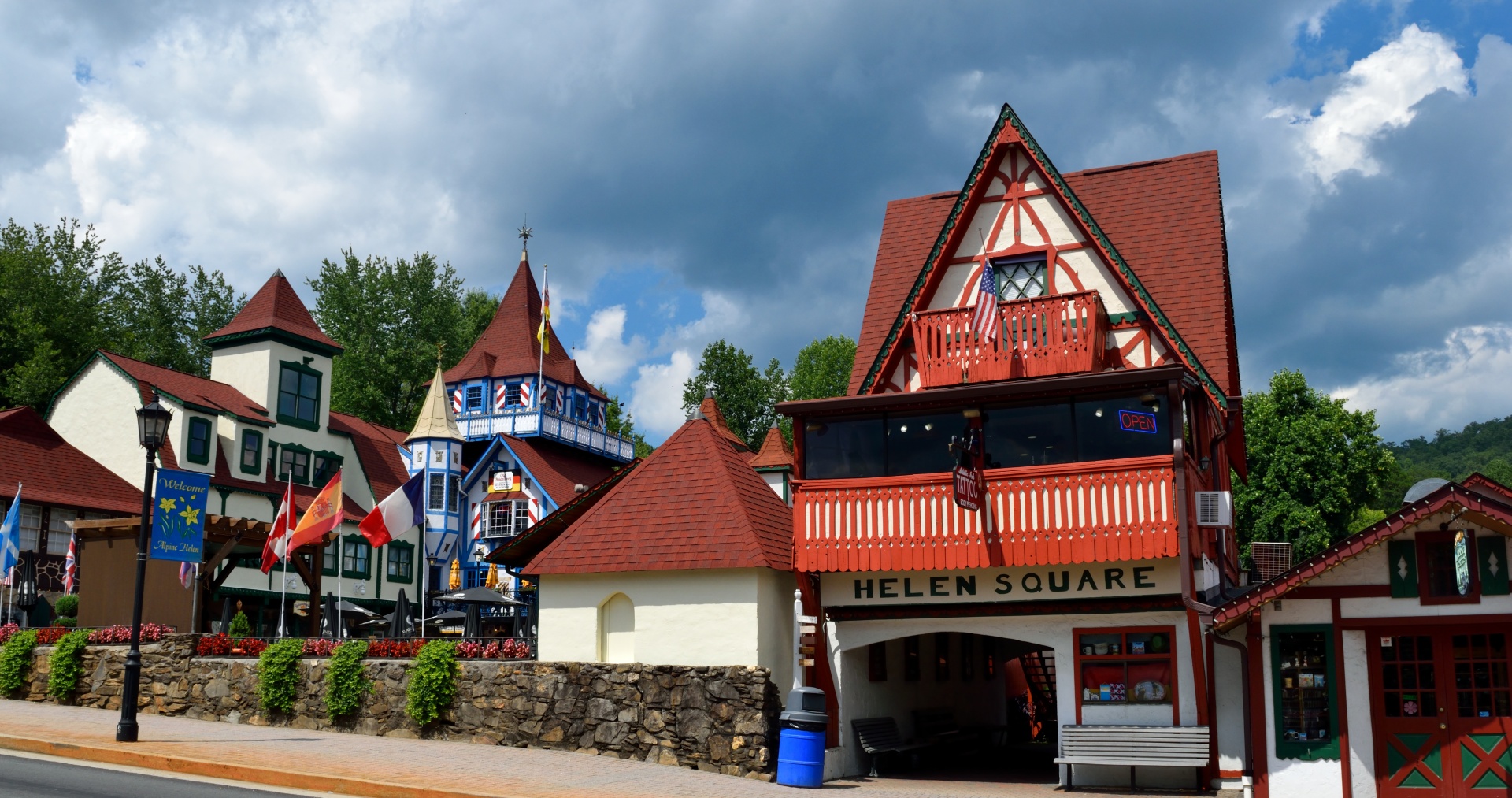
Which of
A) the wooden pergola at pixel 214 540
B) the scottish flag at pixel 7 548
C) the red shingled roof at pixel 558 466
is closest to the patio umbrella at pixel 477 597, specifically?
the wooden pergola at pixel 214 540

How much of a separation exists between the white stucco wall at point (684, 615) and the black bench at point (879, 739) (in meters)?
1.65

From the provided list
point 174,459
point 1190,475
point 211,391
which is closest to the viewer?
point 1190,475

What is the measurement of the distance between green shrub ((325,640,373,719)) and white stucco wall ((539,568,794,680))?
3.01 metres

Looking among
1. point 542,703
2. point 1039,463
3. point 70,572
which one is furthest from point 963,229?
point 70,572

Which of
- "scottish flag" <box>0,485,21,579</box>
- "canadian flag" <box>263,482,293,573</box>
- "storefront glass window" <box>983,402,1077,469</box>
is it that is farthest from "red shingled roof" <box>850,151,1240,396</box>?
"scottish flag" <box>0,485,21,579</box>

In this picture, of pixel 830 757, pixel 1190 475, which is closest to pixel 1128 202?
pixel 1190 475

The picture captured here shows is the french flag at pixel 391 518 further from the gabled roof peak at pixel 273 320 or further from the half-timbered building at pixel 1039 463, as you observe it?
the gabled roof peak at pixel 273 320

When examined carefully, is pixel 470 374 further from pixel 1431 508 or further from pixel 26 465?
pixel 1431 508

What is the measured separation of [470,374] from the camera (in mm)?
59625

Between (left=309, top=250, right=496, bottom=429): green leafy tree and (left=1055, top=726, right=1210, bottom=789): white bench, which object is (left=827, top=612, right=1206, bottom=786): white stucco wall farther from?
(left=309, top=250, right=496, bottom=429): green leafy tree

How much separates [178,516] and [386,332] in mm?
48500

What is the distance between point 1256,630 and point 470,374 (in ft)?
152

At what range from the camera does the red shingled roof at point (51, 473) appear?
118ft

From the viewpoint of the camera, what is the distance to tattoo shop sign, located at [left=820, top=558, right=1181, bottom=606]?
1903cm
